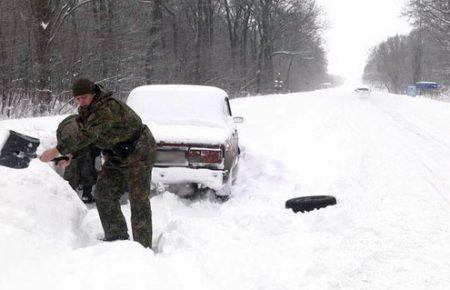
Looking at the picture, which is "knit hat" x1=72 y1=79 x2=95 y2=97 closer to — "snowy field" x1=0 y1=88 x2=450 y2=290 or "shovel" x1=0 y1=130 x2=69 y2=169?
"shovel" x1=0 y1=130 x2=69 y2=169

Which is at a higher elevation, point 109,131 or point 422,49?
point 422,49

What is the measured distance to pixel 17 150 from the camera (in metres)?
4.16

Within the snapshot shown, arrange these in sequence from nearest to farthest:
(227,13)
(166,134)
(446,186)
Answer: (166,134)
(446,186)
(227,13)

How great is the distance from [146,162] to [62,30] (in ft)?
44.9

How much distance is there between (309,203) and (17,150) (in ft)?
11.7

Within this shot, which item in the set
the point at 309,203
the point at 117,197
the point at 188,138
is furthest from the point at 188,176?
the point at 117,197

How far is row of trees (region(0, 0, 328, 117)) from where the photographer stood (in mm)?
13961

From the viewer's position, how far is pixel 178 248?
15.7 ft

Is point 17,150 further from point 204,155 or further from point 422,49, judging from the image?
point 422,49

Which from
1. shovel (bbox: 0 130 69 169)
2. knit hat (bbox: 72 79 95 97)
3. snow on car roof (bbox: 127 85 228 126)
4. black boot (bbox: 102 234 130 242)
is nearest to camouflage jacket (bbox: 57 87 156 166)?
knit hat (bbox: 72 79 95 97)

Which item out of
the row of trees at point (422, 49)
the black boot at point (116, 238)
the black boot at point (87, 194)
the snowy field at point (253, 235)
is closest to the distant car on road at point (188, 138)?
the snowy field at point (253, 235)

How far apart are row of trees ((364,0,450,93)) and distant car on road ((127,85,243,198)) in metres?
36.6

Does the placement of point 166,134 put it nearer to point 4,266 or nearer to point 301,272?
point 301,272

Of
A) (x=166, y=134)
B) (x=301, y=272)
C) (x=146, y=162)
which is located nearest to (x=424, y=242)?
(x=301, y=272)
